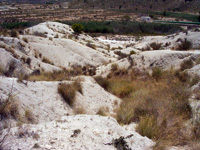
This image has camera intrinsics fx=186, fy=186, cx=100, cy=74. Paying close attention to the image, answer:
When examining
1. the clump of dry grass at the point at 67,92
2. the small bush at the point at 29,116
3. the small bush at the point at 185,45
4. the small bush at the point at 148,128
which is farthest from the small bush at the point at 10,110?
the small bush at the point at 185,45

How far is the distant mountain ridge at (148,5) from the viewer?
249ft

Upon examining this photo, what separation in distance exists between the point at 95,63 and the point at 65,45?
13.2 feet

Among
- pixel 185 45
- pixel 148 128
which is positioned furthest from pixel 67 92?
pixel 185 45

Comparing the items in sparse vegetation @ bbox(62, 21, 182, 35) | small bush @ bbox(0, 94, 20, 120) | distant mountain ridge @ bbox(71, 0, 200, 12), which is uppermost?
distant mountain ridge @ bbox(71, 0, 200, 12)

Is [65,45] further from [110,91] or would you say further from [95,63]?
[110,91]

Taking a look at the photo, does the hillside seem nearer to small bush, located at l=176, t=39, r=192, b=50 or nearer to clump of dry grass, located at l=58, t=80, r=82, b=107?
clump of dry grass, located at l=58, t=80, r=82, b=107

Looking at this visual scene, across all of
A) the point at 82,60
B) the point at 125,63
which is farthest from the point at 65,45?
the point at 125,63

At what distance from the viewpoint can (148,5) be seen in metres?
83.6

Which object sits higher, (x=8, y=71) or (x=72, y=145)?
(x=72, y=145)

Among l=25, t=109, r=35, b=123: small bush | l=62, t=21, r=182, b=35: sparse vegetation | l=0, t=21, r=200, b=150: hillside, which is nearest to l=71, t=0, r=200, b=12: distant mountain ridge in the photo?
l=62, t=21, r=182, b=35: sparse vegetation

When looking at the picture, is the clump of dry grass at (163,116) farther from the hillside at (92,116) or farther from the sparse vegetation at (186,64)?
the sparse vegetation at (186,64)

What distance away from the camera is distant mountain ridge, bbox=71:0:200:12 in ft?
249

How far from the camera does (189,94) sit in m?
6.38

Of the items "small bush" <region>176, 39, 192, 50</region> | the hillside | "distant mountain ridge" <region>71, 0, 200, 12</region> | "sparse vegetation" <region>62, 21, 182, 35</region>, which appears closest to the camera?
the hillside
